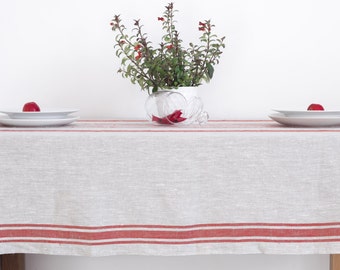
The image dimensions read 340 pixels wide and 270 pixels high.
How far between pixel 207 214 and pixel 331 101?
889 mm

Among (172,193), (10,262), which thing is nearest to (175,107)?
(172,193)

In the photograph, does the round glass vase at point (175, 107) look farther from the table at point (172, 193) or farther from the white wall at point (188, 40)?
the white wall at point (188, 40)

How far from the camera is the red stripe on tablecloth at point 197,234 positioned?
4.00 feet

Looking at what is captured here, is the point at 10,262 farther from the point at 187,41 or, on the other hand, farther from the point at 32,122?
the point at 187,41

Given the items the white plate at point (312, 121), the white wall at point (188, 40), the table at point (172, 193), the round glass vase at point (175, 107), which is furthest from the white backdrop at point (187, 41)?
the table at point (172, 193)

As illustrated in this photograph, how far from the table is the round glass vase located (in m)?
0.26

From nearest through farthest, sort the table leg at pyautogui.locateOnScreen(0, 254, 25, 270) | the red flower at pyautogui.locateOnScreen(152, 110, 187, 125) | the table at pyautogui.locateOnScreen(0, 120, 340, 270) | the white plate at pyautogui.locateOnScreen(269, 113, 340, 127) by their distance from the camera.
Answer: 1. the table at pyautogui.locateOnScreen(0, 120, 340, 270)
2. the white plate at pyautogui.locateOnScreen(269, 113, 340, 127)
3. the red flower at pyautogui.locateOnScreen(152, 110, 187, 125)
4. the table leg at pyautogui.locateOnScreen(0, 254, 25, 270)

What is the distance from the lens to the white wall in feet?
6.13

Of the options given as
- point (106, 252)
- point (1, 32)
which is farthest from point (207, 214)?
A: point (1, 32)

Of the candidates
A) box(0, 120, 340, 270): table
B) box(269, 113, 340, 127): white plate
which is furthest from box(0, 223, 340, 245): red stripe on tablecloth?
box(269, 113, 340, 127): white plate

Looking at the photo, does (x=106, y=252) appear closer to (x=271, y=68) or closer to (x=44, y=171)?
(x=44, y=171)

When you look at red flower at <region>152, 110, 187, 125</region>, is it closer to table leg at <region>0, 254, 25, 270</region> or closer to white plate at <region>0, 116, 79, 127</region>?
white plate at <region>0, 116, 79, 127</region>

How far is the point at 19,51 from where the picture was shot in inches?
75.7

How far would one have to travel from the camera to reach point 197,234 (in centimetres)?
122
